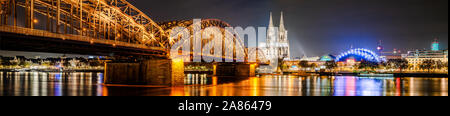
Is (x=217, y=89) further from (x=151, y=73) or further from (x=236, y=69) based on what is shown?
(x=236, y=69)

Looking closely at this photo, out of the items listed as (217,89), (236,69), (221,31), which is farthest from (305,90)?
(236,69)

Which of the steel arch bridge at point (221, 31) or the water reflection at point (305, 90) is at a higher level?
the steel arch bridge at point (221, 31)

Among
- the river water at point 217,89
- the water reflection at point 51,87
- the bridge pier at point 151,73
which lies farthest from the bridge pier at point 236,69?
the bridge pier at point 151,73

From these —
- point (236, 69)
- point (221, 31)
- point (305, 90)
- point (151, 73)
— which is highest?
point (221, 31)

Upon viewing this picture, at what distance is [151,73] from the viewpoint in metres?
Answer: 53.4

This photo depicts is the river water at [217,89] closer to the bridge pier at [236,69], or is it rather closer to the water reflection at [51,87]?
the water reflection at [51,87]

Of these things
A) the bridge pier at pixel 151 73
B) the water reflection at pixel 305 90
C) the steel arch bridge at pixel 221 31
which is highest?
the steel arch bridge at pixel 221 31

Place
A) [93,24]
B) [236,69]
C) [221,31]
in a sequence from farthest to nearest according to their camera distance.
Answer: [236,69] < [221,31] < [93,24]

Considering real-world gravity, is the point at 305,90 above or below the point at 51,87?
below

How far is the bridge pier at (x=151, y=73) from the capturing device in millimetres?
52578
